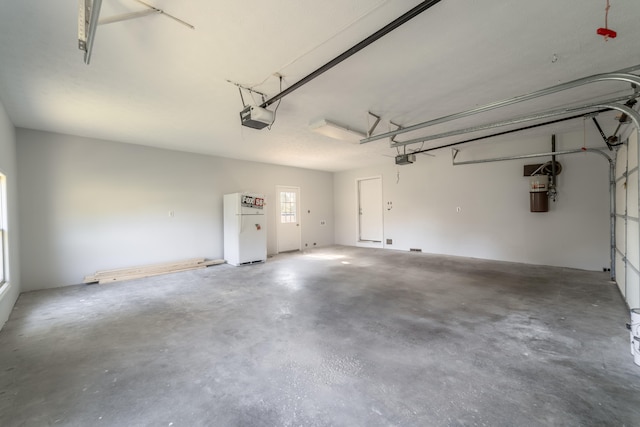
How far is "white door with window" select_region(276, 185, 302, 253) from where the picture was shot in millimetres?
7859

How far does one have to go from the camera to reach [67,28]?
1987 millimetres

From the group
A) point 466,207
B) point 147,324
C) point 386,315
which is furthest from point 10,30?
point 466,207

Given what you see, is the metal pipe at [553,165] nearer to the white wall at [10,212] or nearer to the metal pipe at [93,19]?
the metal pipe at [93,19]

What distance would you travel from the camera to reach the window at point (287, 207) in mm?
7918

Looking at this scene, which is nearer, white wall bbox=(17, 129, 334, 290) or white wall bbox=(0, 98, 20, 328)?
white wall bbox=(0, 98, 20, 328)

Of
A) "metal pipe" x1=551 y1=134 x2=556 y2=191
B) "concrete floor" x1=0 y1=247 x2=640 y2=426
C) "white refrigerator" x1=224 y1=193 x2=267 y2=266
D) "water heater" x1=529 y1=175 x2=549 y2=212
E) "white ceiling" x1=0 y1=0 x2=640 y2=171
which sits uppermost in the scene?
"white ceiling" x1=0 y1=0 x2=640 y2=171

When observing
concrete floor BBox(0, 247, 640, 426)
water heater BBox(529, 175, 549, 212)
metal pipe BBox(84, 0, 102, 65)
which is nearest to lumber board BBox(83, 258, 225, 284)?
concrete floor BBox(0, 247, 640, 426)

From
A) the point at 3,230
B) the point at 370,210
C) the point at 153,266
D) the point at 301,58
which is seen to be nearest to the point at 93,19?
the point at 301,58

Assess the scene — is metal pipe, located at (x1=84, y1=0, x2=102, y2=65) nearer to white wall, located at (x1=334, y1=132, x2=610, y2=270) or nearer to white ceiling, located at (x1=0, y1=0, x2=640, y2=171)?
white ceiling, located at (x1=0, y1=0, x2=640, y2=171)

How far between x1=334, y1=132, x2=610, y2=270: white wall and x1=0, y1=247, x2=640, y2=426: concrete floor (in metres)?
1.31

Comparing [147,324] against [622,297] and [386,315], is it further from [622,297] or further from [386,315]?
[622,297]

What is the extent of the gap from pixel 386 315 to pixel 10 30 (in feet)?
14.0

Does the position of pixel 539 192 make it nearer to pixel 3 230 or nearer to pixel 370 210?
pixel 370 210

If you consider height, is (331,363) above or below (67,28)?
below
